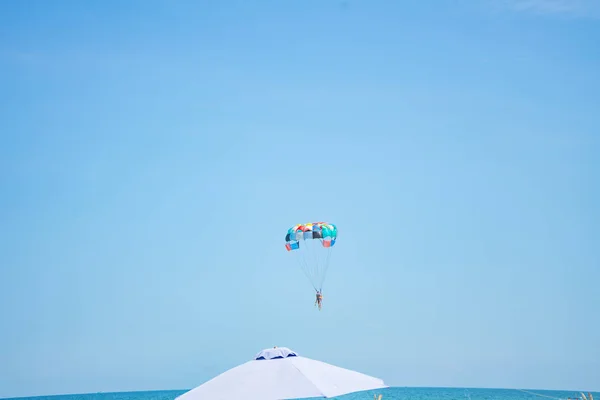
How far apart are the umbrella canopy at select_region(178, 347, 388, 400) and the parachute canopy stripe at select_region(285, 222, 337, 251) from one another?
10.8 meters

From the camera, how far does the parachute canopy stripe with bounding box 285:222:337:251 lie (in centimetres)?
2611

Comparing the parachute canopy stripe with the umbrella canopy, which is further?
the parachute canopy stripe

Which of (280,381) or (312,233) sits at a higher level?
(312,233)

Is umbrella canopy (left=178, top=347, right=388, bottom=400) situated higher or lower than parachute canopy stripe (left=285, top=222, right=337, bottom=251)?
lower

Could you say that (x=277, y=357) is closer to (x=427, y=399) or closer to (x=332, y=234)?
(x=332, y=234)

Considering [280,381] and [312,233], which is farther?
[312,233]

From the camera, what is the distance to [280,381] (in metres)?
14.1

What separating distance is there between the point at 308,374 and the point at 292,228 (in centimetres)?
1303

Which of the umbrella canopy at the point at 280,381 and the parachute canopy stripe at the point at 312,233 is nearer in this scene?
the umbrella canopy at the point at 280,381

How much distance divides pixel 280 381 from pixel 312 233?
1228 centimetres

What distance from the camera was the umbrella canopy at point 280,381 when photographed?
543 inches

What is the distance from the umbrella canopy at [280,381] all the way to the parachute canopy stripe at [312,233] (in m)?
10.8

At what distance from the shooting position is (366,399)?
284 feet

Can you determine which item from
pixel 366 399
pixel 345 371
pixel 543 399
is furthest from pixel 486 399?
pixel 345 371
